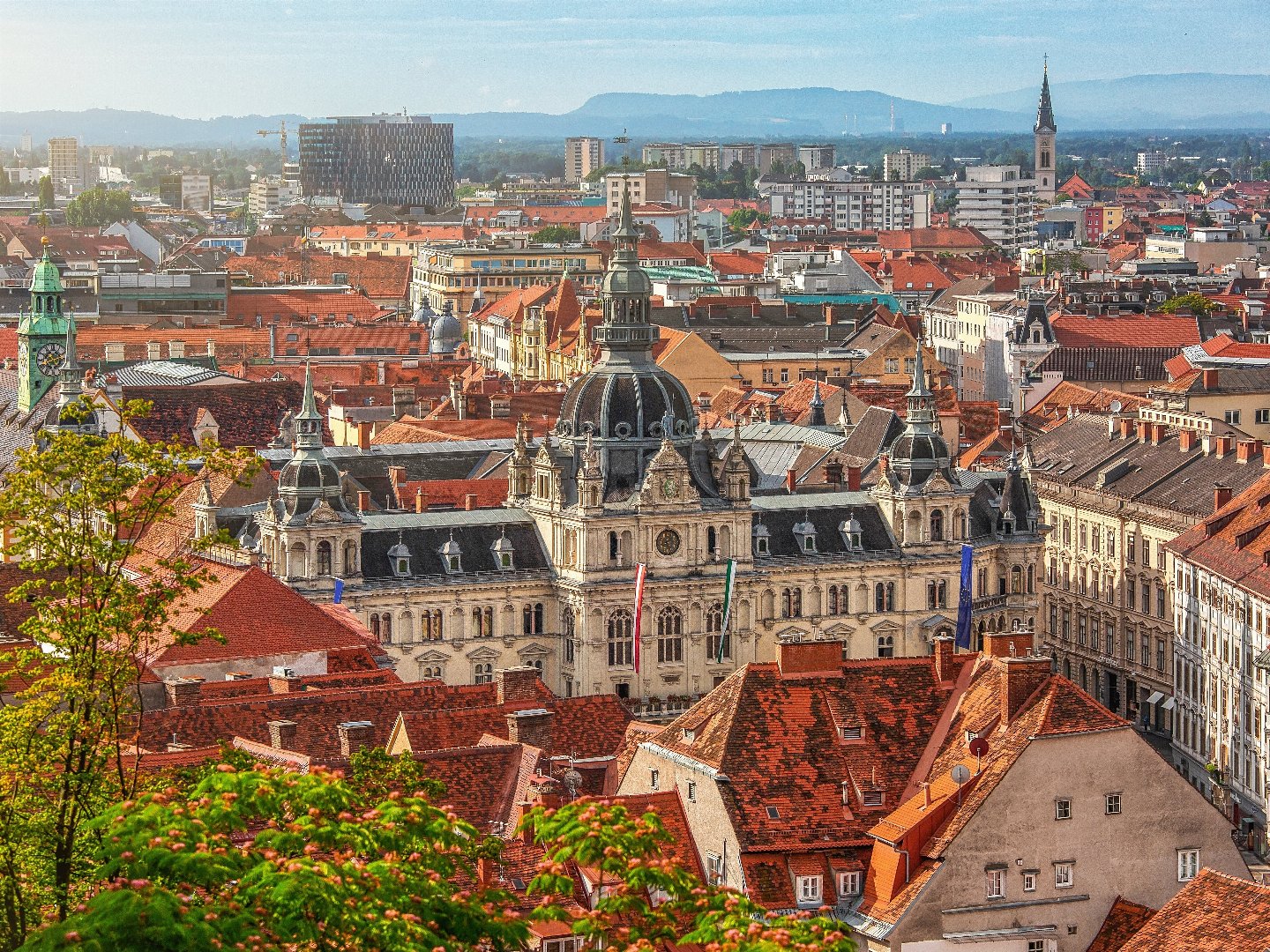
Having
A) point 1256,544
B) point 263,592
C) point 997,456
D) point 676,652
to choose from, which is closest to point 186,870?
point 263,592

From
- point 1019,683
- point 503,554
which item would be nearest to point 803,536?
point 503,554

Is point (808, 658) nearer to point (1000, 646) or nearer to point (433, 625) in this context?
point (1000, 646)

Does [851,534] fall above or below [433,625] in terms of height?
above

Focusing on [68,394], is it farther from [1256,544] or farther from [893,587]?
[1256,544]

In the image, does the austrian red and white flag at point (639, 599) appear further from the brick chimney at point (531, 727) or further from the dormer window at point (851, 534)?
the brick chimney at point (531, 727)

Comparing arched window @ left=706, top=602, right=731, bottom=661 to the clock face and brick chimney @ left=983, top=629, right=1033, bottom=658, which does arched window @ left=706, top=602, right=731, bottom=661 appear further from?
the clock face

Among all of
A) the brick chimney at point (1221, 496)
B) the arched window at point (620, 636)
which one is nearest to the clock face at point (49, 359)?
the arched window at point (620, 636)

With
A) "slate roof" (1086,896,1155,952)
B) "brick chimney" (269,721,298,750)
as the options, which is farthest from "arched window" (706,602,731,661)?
"slate roof" (1086,896,1155,952)
